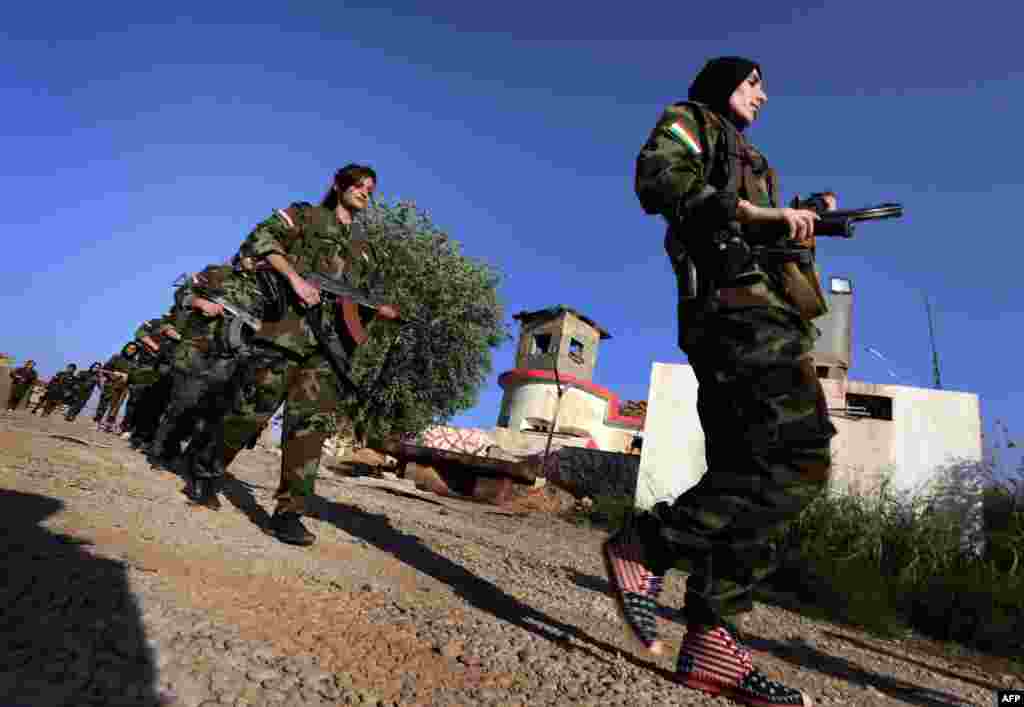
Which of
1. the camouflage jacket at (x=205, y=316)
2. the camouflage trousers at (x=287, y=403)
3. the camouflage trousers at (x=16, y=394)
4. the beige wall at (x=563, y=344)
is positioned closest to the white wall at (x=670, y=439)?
the camouflage jacket at (x=205, y=316)

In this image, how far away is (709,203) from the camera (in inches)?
74.5

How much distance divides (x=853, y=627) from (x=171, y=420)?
22.1 ft

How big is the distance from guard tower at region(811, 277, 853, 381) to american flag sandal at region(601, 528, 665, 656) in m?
9.73

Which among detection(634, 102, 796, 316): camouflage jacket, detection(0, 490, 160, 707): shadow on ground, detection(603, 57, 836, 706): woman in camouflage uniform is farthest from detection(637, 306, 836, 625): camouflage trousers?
detection(0, 490, 160, 707): shadow on ground

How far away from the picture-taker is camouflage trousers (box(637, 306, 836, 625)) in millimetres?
1742

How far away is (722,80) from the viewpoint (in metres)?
2.33

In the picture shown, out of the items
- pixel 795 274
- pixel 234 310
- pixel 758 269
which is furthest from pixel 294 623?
pixel 234 310

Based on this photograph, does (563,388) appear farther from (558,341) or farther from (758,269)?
(758,269)

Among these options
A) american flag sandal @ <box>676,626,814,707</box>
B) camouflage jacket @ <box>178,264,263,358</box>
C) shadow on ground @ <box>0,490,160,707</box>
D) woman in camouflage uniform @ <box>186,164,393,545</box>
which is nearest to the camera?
shadow on ground @ <box>0,490,160,707</box>

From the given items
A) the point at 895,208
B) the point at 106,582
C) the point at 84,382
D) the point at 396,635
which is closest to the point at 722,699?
the point at 396,635

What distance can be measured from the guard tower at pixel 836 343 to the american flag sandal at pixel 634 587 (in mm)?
9733

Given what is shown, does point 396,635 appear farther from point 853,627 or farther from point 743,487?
point 853,627

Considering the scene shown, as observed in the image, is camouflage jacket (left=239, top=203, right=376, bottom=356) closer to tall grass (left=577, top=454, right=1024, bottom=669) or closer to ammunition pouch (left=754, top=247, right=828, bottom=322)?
ammunition pouch (left=754, top=247, right=828, bottom=322)

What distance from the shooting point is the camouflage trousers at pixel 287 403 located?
3234mm
